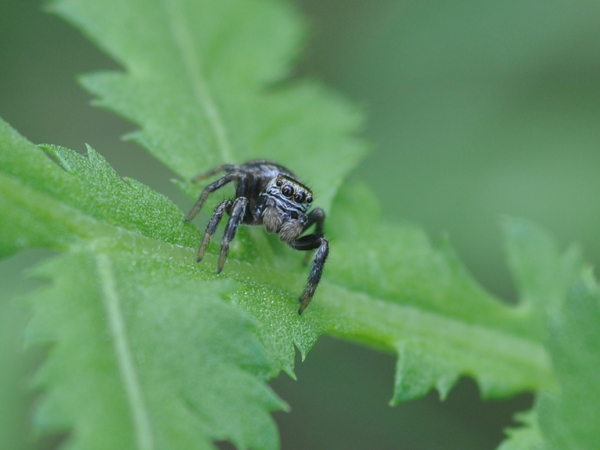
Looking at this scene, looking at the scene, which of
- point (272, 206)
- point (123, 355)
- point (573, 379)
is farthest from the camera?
point (272, 206)

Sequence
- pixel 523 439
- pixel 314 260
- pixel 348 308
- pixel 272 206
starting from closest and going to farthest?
1. pixel 523 439
2. pixel 314 260
3. pixel 348 308
4. pixel 272 206

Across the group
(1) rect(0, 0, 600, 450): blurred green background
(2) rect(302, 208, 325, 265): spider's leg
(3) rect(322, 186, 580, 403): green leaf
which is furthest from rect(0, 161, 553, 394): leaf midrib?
(1) rect(0, 0, 600, 450): blurred green background

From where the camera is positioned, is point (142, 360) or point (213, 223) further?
point (213, 223)

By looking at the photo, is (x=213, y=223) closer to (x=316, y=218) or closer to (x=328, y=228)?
(x=316, y=218)

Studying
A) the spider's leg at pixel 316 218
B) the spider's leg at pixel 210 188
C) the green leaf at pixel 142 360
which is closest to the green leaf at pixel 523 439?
the green leaf at pixel 142 360

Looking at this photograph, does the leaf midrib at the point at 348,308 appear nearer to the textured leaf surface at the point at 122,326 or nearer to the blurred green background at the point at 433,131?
the textured leaf surface at the point at 122,326

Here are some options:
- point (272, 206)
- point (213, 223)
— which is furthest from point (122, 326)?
point (272, 206)
